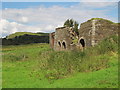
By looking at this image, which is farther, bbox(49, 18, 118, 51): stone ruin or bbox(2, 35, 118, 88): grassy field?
bbox(49, 18, 118, 51): stone ruin

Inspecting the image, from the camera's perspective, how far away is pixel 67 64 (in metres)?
12.1

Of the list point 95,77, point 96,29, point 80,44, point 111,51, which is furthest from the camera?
point 80,44

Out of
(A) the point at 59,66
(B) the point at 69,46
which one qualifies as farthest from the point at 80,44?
(A) the point at 59,66

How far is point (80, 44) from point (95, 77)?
11.9m

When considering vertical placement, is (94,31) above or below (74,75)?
above

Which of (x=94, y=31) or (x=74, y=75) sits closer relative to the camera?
(x=74, y=75)

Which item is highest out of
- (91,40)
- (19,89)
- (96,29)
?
(96,29)

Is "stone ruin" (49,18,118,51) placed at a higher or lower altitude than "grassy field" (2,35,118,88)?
higher

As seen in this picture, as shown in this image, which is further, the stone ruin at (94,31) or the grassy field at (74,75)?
the stone ruin at (94,31)

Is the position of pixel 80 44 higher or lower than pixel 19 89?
higher

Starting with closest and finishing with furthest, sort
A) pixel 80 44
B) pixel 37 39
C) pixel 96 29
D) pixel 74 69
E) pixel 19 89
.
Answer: pixel 19 89
pixel 74 69
pixel 96 29
pixel 80 44
pixel 37 39

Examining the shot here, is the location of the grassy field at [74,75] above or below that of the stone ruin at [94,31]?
below

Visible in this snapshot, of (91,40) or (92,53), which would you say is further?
(91,40)

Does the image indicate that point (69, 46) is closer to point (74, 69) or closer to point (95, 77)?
point (74, 69)
